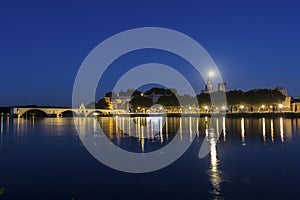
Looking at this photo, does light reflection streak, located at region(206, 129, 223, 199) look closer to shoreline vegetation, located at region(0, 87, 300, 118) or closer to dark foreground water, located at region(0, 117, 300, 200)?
dark foreground water, located at region(0, 117, 300, 200)

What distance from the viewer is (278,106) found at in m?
135

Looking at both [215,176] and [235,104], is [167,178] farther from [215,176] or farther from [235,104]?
[235,104]

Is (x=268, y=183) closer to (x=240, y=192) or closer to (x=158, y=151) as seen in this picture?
(x=240, y=192)

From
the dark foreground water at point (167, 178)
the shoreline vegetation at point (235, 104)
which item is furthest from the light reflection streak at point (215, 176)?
the shoreline vegetation at point (235, 104)

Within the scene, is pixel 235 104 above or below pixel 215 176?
above

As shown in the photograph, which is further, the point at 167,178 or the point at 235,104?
the point at 235,104

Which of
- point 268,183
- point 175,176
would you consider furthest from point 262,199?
point 175,176

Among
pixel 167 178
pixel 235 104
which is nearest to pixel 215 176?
pixel 167 178

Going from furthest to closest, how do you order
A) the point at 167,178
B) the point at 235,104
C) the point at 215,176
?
the point at 235,104, the point at 167,178, the point at 215,176

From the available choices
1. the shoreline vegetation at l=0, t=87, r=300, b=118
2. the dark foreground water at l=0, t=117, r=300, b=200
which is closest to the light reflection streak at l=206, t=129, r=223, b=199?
the dark foreground water at l=0, t=117, r=300, b=200

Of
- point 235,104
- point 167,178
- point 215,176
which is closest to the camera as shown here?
point 215,176

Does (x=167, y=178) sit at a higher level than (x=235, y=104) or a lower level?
lower

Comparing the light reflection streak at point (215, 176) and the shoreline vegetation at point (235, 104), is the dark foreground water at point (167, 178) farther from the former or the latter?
the shoreline vegetation at point (235, 104)

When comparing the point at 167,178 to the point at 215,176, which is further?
the point at 167,178
